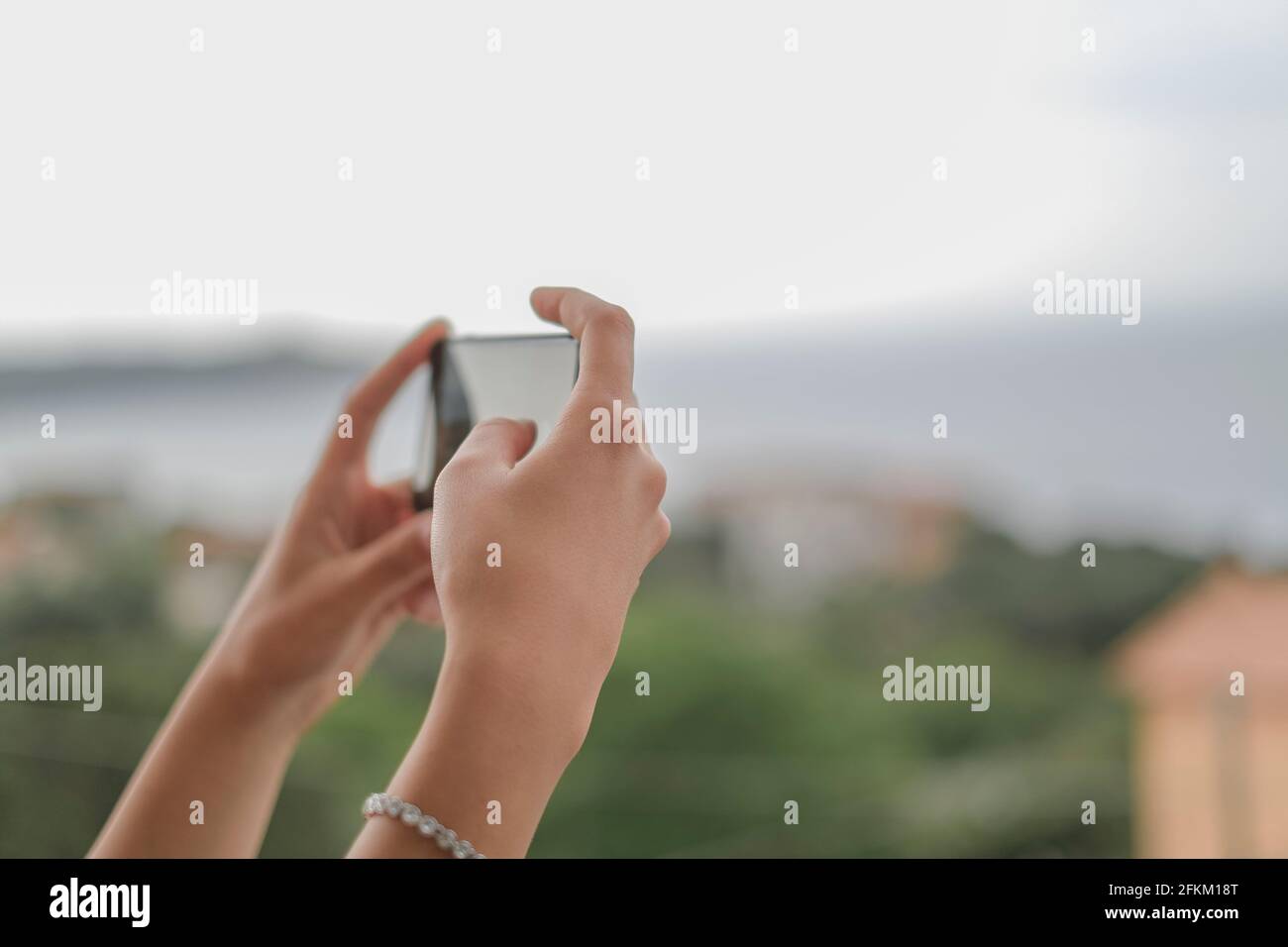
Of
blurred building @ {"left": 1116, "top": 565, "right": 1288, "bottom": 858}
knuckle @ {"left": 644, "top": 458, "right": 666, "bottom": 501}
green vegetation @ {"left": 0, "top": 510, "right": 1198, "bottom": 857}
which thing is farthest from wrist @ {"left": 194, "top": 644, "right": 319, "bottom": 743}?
green vegetation @ {"left": 0, "top": 510, "right": 1198, "bottom": 857}

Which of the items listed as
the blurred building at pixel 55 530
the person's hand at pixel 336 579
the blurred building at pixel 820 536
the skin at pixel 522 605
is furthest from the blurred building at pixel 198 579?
the skin at pixel 522 605

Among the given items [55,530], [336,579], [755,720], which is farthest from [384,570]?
[755,720]

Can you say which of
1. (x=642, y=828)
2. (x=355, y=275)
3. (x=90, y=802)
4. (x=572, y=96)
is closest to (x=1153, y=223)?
(x=572, y=96)

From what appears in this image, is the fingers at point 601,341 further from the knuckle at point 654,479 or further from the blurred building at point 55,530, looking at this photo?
the blurred building at point 55,530

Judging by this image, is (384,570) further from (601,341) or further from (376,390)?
(601,341)

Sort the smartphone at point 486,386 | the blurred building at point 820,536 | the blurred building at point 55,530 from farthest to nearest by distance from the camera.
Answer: the blurred building at point 820,536 < the blurred building at point 55,530 < the smartphone at point 486,386

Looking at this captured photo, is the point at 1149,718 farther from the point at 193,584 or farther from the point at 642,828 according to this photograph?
the point at 193,584
